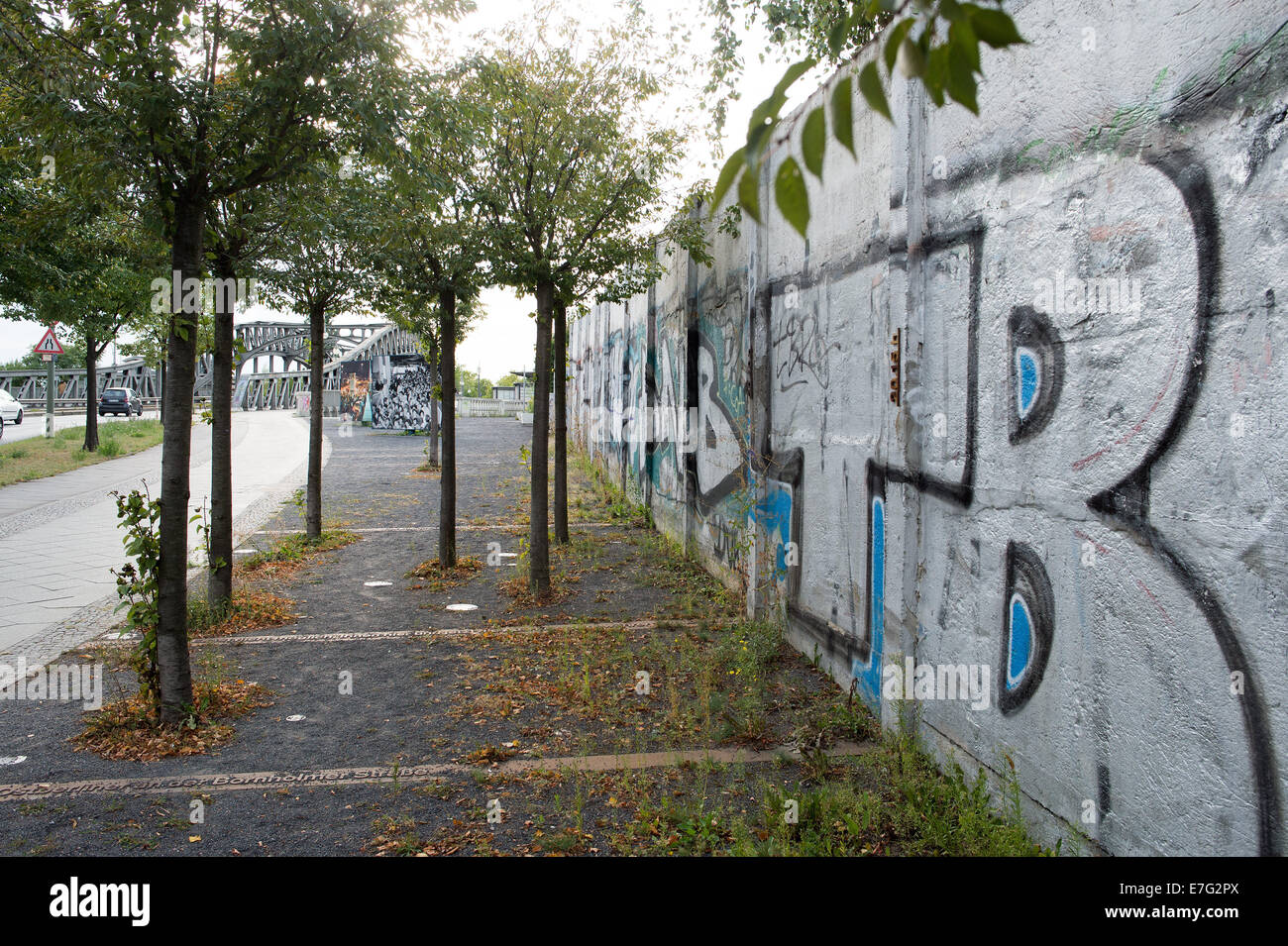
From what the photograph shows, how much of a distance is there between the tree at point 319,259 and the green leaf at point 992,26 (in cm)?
501

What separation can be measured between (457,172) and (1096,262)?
5.70 meters

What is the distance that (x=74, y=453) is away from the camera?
1967 cm

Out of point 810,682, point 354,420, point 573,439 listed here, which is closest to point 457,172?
point 810,682

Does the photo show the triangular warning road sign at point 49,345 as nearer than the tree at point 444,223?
No

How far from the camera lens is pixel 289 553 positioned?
8.79 metres

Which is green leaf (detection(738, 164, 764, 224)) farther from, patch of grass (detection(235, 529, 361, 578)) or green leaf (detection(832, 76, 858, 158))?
patch of grass (detection(235, 529, 361, 578))

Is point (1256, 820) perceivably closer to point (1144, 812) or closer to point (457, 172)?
point (1144, 812)

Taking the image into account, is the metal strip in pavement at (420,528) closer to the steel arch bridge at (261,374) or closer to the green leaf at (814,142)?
the green leaf at (814,142)

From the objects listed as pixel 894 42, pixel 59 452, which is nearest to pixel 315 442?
pixel 894 42

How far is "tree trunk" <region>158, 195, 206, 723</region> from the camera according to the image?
4.55m

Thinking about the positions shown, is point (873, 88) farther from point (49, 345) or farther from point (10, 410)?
point (10, 410)

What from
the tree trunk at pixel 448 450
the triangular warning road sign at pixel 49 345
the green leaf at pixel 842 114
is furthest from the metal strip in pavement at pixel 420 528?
the triangular warning road sign at pixel 49 345

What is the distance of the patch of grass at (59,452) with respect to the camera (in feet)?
53.8
